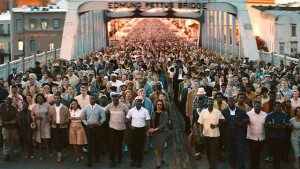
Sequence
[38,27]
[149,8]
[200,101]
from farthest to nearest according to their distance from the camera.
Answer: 1. [38,27]
2. [149,8]
3. [200,101]

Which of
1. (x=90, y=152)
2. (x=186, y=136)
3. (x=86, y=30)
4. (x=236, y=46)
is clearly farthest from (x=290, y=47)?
(x=90, y=152)

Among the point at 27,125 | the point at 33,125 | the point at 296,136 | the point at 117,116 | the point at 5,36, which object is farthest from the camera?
the point at 5,36

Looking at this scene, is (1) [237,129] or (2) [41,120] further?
(2) [41,120]

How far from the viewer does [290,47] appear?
56.3 metres

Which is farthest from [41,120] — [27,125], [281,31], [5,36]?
[5,36]

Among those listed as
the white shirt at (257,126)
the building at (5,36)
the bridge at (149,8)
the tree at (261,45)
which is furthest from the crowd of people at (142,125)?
the building at (5,36)

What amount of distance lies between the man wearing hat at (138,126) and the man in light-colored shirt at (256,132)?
6.91ft

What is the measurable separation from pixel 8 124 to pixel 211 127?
4.40 m

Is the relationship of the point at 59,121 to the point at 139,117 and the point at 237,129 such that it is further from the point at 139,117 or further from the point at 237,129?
the point at 237,129

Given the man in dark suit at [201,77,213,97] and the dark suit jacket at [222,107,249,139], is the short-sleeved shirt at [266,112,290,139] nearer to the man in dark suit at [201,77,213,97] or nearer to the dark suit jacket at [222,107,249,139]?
the dark suit jacket at [222,107,249,139]

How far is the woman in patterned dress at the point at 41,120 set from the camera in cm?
1234

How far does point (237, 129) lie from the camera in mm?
11227

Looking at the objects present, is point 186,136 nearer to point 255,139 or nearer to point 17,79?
point 255,139

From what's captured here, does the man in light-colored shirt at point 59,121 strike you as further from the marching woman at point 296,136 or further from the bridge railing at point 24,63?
the bridge railing at point 24,63
